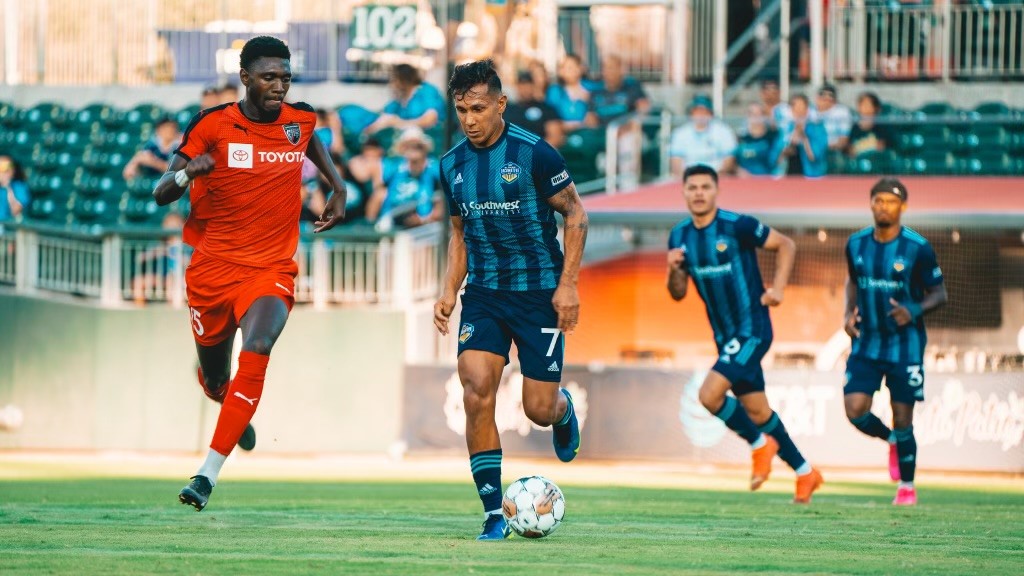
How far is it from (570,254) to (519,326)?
0.50 meters

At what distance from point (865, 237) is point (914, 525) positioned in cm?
331

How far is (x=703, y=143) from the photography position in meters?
21.5

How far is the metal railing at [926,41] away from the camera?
79.2 ft

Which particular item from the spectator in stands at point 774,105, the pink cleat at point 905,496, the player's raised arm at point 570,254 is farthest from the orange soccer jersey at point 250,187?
the spectator in stands at point 774,105

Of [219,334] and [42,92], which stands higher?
[42,92]

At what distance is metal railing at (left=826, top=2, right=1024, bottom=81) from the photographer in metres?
24.1

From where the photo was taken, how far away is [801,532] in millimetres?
9328

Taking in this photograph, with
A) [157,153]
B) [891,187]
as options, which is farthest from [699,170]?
[157,153]

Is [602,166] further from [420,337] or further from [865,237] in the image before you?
[865,237]

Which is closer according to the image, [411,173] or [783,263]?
[783,263]

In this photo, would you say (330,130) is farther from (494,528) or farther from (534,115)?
(494,528)

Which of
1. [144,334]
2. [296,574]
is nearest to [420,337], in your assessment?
[144,334]

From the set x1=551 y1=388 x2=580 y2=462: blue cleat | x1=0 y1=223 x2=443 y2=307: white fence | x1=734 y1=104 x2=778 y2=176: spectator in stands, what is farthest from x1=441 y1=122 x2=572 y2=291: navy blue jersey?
x1=734 y1=104 x2=778 y2=176: spectator in stands

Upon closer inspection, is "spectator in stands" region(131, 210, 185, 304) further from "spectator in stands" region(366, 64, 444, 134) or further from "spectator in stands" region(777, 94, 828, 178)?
"spectator in stands" region(777, 94, 828, 178)
